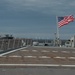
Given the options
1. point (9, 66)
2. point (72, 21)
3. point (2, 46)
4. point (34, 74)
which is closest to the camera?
point (34, 74)

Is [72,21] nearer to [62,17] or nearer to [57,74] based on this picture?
[62,17]

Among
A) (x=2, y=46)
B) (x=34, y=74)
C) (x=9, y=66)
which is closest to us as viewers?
(x=34, y=74)

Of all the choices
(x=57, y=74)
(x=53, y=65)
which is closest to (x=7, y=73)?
(x=57, y=74)

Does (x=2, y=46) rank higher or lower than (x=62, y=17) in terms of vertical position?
A: lower

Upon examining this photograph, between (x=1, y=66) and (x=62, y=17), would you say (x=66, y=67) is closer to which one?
(x=1, y=66)

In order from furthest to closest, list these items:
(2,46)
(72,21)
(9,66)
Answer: (72,21)
(2,46)
(9,66)

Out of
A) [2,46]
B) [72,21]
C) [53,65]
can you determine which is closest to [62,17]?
[72,21]

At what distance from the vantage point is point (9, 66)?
1855cm

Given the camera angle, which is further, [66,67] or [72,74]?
[66,67]

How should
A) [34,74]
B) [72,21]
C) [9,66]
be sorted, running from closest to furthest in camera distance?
[34,74]
[9,66]
[72,21]

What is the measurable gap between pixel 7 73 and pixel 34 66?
316cm

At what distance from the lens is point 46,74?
15.7 metres

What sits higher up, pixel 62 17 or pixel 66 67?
pixel 62 17

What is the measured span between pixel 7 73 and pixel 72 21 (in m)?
49.5
